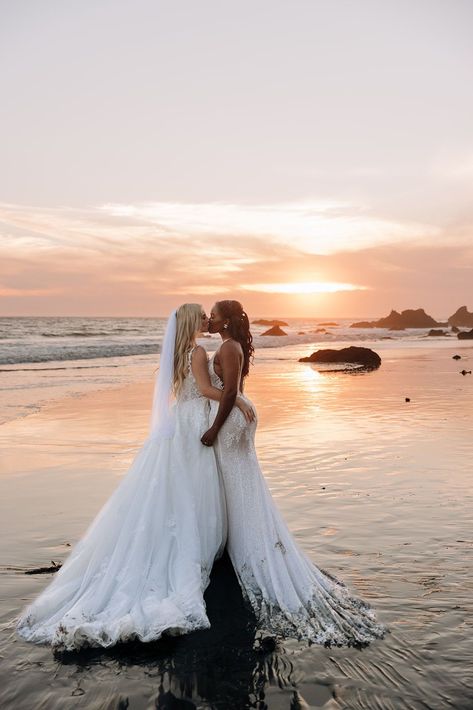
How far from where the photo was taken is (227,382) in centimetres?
590

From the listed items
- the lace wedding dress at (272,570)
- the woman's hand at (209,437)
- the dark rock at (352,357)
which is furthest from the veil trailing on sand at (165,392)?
the dark rock at (352,357)

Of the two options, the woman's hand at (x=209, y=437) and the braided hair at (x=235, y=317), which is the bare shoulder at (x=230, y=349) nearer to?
the braided hair at (x=235, y=317)

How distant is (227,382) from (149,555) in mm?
1612

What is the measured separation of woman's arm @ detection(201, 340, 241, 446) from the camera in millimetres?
5891

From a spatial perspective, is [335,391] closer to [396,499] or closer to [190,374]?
[396,499]

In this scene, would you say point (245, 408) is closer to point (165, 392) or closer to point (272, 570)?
point (165, 392)

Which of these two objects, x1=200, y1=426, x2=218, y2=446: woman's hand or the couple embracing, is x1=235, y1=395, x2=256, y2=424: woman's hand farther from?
x1=200, y1=426, x2=218, y2=446: woman's hand

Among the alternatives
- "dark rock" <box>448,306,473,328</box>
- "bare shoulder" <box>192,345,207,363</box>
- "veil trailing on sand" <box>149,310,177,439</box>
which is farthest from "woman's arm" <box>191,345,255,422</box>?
"dark rock" <box>448,306,473,328</box>

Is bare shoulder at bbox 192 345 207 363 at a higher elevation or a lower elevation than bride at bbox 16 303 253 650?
higher

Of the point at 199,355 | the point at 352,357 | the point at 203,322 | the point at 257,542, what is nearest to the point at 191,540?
the point at 257,542

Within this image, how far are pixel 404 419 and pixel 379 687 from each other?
10.9m

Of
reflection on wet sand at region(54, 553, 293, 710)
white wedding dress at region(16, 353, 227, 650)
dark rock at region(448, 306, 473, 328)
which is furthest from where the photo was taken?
dark rock at region(448, 306, 473, 328)

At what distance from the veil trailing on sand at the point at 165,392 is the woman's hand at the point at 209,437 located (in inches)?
11.5

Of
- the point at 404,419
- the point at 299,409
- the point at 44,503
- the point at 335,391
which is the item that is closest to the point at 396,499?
the point at 44,503
